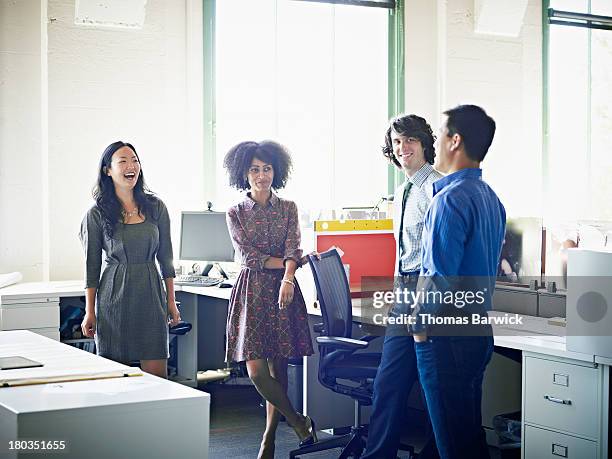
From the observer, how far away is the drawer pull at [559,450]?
3.33 m

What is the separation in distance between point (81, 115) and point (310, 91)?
1.78 metres

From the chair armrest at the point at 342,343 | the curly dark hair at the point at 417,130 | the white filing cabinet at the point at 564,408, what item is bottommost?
the white filing cabinet at the point at 564,408

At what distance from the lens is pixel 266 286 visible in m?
4.04

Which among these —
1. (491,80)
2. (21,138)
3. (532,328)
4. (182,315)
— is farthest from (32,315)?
(491,80)

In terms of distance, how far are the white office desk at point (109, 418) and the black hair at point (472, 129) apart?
47.8 inches

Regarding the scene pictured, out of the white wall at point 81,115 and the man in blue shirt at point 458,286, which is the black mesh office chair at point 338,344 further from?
the white wall at point 81,115

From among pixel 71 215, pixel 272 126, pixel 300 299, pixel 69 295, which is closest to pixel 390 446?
pixel 300 299

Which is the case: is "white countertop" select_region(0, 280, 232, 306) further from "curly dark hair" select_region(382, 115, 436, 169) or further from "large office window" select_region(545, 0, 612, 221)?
"large office window" select_region(545, 0, 612, 221)

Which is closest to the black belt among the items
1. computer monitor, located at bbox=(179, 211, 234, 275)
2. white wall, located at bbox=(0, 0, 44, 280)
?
computer monitor, located at bbox=(179, 211, 234, 275)

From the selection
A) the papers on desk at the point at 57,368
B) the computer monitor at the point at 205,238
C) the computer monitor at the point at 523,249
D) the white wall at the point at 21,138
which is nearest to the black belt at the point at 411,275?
the computer monitor at the point at 523,249

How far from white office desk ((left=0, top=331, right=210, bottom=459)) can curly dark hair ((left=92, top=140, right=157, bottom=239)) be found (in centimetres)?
130

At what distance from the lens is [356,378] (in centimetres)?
407

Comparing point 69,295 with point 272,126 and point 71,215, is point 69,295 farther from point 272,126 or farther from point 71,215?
point 272,126

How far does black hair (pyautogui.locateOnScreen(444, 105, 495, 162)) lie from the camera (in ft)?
9.86
